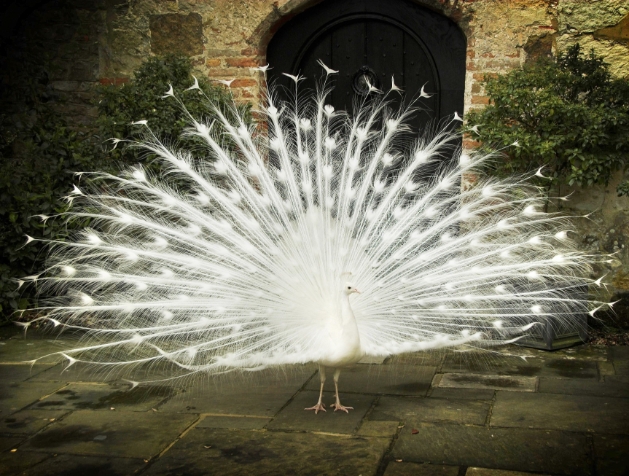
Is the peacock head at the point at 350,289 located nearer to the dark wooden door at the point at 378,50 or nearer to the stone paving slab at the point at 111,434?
the stone paving slab at the point at 111,434

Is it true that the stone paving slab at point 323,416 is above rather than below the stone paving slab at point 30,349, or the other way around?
below

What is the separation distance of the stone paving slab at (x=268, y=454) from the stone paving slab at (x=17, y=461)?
2.02ft

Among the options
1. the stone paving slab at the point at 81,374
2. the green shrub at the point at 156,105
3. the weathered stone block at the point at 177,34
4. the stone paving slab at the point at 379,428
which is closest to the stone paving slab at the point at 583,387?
the stone paving slab at the point at 379,428

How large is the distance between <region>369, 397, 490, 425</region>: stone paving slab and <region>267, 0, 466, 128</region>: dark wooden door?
291cm

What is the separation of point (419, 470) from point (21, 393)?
268 cm

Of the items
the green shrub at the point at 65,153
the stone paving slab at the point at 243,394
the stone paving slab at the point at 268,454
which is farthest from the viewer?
the green shrub at the point at 65,153

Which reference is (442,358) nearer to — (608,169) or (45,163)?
(608,169)

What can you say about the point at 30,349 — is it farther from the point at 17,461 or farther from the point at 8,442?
the point at 17,461

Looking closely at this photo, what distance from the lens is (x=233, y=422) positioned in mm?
4277

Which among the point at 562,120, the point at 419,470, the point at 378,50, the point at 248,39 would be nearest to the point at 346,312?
the point at 419,470

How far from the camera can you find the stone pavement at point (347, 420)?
370 centimetres

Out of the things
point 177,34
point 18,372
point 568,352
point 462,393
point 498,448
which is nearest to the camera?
point 498,448

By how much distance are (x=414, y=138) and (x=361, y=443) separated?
346 centimetres

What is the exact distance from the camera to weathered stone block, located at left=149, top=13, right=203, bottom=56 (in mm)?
6805
